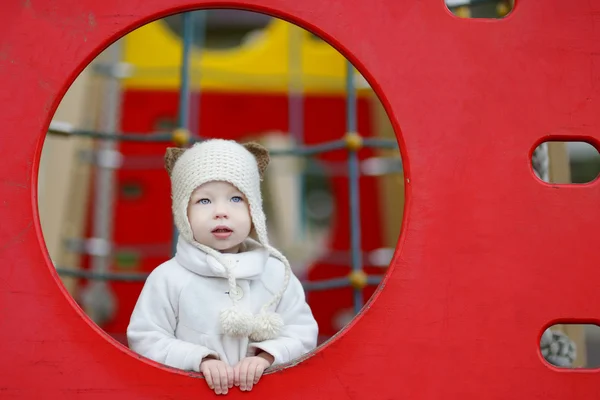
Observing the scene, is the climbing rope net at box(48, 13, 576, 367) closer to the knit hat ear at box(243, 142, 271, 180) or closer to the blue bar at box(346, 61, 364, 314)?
the blue bar at box(346, 61, 364, 314)

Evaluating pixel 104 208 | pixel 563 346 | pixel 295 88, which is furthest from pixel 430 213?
pixel 295 88

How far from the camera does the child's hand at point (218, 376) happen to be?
0.90m

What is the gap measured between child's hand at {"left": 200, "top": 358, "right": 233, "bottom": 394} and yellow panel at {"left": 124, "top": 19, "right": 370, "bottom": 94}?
2220 mm

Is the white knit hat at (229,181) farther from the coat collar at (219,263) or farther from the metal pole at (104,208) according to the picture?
the metal pole at (104,208)

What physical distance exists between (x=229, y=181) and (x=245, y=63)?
6.96 feet

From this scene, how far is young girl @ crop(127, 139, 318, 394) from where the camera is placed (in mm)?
969

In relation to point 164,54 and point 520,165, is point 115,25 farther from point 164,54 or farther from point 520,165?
point 164,54

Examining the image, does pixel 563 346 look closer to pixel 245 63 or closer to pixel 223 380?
pixel 223 380

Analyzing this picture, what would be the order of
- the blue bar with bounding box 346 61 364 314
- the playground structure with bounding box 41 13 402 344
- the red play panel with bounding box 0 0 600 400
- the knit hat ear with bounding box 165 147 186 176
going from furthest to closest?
1. the playground structure with bounding box 41 13 402 344
2. the blue bar with bounding box 346 61 364 314
3. the knit hat ear with bounding box 165 147 186 176
4. the red play panel with bounding box 0 0 600 400

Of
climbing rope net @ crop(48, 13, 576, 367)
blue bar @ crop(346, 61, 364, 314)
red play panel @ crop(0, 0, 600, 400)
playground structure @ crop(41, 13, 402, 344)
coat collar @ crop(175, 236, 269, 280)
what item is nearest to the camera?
red play panel @ crop(0, 0, 600, 400)

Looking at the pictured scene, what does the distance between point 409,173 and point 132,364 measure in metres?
0.45

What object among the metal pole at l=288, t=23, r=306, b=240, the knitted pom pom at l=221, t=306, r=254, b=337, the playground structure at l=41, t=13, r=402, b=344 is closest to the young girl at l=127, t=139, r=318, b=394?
the knitted pom pom at l=221, t=306, r=254, b=337

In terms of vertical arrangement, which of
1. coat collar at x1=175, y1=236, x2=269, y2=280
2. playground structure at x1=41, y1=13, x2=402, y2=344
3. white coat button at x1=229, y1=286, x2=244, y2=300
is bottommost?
white coat button at x1=229, y1=286, x2=244, y2=300

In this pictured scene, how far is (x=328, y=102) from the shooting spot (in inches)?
125
